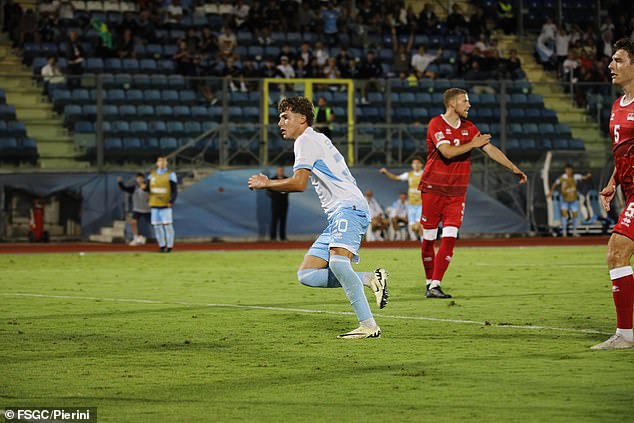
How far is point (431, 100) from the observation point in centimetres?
3155

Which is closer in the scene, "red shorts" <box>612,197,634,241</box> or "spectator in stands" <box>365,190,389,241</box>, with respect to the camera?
"red shorts" <box>612,197,634,241</box>

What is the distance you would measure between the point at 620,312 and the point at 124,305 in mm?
6315

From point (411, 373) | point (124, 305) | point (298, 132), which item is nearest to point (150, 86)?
point (124, 305)

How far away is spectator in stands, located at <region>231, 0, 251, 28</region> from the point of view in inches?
1356

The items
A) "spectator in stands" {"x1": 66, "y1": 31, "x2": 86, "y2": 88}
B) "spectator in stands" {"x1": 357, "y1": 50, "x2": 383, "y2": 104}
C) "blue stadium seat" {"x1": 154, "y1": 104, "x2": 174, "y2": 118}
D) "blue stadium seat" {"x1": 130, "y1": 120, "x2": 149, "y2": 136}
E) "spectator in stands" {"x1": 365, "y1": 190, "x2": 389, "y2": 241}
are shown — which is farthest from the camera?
"spectator in stands" {"x1": 357, "y1": 50, "x2": 383, "y2": 104}

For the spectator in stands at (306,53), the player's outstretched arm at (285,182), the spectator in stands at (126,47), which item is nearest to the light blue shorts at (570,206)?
the spectator in stands at (306,53)

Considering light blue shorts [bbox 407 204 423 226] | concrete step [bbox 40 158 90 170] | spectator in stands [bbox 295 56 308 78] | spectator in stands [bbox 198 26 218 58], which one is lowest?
light blue shorts [bbox 407 204 423 226]

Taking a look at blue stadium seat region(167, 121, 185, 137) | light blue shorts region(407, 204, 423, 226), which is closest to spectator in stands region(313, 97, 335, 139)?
blue stadium seat region(167, 121, 185, 137)

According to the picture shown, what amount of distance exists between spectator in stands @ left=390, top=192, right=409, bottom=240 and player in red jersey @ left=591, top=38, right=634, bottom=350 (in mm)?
21614

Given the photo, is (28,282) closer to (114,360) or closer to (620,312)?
(114,360)

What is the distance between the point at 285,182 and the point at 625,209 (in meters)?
2.75

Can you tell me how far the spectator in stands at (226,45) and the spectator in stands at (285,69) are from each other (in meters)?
1.31

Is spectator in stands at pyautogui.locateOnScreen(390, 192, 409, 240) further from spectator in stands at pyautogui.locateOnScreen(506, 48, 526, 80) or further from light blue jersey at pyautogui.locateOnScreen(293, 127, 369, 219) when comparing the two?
light blue jersey at pyautogui.locateOnScreen(293, 127, 369, 219)

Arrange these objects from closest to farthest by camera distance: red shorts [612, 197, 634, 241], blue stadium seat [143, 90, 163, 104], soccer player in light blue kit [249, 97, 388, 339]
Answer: red shorts [612, 197, 634, 241] → soccer player in light blue kit [249, 97, 388, 339] → blue stadium seat [143, 90, 163, 104]
